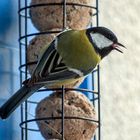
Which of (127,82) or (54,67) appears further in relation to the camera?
(127,82)

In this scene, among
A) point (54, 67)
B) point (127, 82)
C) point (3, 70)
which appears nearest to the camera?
point (54, 67)

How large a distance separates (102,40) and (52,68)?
0.15m

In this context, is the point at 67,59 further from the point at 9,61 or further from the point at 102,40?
the point at 9,61

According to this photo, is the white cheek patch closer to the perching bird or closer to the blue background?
the perching bird

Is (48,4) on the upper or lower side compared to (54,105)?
upper

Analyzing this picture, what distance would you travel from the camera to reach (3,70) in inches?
103

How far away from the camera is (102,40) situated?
2410 mm

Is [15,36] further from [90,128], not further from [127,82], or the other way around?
[127,82]

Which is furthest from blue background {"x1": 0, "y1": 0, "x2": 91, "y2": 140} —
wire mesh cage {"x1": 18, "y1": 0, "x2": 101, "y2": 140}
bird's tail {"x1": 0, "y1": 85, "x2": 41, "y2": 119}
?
bird's tail {"x1": 0, "y1": 85, "x2": 41, "y2": 119}

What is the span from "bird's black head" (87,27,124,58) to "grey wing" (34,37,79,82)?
9cm

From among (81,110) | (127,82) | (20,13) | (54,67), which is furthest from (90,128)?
(127,82)

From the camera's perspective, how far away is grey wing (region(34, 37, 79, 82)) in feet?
7.68

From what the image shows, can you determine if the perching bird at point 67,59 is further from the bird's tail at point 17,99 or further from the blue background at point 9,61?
the blue background at point 9,61

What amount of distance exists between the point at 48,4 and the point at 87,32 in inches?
5.5
